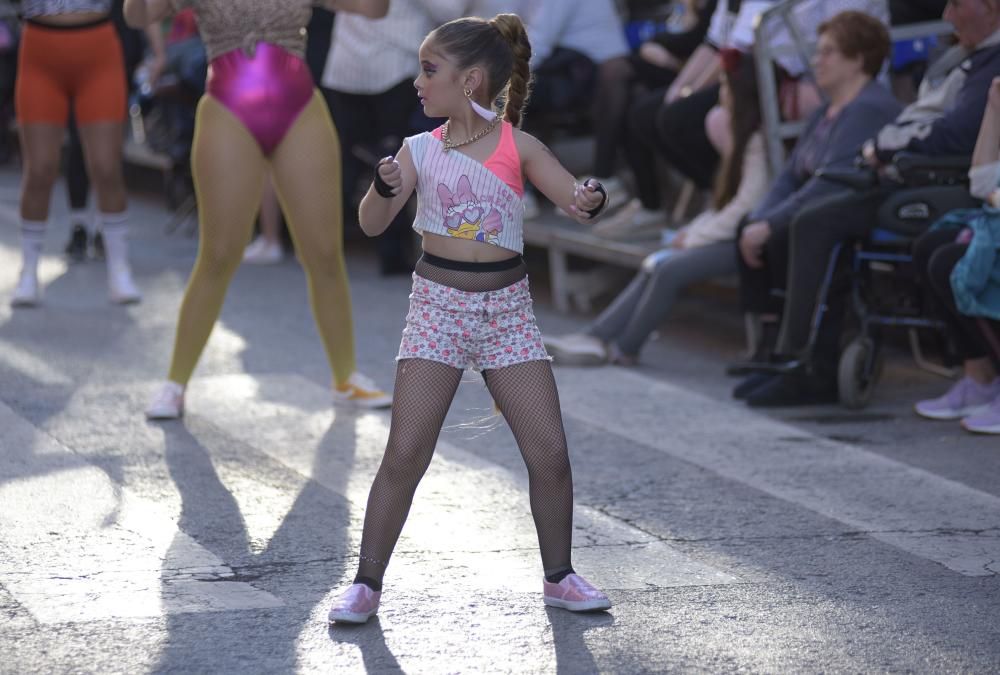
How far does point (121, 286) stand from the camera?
9633mm

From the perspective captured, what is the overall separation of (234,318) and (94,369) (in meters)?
1.63

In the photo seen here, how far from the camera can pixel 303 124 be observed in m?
6.67

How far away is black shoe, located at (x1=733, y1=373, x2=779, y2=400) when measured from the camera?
7488 millimetres

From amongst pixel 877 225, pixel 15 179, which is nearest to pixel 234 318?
pixel 877 225

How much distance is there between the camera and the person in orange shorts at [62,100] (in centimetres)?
876

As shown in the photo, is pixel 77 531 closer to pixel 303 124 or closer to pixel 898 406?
pixel 303 124

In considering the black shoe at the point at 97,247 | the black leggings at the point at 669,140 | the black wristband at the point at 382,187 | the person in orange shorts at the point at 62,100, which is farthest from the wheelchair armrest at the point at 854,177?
the black shoe at the point at 97,247

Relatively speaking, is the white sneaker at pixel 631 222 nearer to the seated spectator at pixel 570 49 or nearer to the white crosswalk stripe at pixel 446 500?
the seated spectator at pixel 570 49

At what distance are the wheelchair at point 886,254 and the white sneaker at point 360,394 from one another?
1.86m

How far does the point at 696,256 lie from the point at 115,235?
3418mm

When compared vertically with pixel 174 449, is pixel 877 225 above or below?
above

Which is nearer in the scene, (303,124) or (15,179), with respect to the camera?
(303,124)

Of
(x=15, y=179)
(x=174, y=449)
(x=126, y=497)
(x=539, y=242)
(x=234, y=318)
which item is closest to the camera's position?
(x=126, y=497)

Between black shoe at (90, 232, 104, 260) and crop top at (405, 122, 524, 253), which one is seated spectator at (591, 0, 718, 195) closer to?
black shoe at (90, 232, 104, 260)
